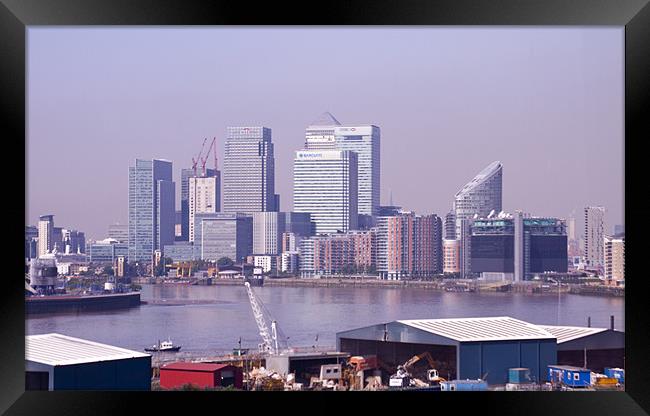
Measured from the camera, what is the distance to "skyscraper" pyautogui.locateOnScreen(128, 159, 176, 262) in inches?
648

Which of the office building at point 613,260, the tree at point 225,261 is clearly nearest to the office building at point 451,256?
the office building at point 613,260

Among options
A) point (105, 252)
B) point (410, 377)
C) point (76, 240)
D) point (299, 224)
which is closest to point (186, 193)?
point (105, 252)

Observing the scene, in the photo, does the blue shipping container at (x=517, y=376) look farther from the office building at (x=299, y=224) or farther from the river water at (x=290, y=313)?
the office building at (x=299, y=224)

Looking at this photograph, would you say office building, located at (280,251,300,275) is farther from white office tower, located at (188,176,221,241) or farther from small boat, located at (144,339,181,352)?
small boat, located at (144,339,181,352)

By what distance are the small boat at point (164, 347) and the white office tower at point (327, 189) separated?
351cm

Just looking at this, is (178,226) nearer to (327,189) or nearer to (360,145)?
(327,189)

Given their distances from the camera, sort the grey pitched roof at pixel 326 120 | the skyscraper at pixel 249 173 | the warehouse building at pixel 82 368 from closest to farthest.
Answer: the warehouse building at pixel 82 368 < the skyscraper at pixel 249 173 < the grey pitched roof at pixel 326 120

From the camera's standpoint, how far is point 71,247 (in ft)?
53.4

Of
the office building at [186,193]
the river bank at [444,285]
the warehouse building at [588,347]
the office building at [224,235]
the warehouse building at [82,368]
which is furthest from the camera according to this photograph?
the office building at [186,193]

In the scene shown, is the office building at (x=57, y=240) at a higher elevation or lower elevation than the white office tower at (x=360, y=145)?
lower

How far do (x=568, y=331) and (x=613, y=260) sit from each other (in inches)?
80.8

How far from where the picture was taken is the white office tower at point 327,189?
1644 cm

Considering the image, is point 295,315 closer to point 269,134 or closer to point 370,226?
point 370,226
